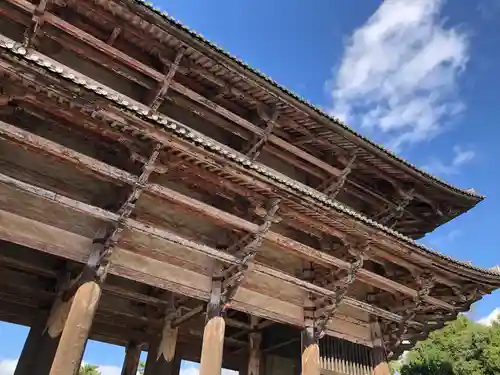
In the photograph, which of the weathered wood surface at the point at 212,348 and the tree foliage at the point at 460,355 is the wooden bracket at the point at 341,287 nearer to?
the weathered wood surface at the point at 212,348

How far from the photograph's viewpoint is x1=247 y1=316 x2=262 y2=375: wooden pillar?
40.0ft

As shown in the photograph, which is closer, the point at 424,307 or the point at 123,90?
the point at 123,90

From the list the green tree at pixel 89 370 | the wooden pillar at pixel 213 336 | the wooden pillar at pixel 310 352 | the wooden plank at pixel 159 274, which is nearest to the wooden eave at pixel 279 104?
the wooden plank at pixel 159 274

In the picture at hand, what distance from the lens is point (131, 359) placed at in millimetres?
11875

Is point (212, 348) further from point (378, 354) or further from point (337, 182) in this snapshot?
point (337, 182)

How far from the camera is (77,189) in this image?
856 centimetres

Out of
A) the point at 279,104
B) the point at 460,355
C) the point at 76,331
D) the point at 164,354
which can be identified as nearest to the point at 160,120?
the point at 76,331

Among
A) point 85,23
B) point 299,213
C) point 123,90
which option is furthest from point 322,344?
point 85,23

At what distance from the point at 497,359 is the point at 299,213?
18.9m

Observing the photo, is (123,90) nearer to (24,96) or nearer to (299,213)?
(24,96)

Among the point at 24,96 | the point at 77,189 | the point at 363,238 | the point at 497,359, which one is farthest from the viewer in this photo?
the point at 497,359

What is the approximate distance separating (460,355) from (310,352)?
17747 mm

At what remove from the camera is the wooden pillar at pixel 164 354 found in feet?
35.1

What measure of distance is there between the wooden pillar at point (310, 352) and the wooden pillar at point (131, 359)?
16.2ft
